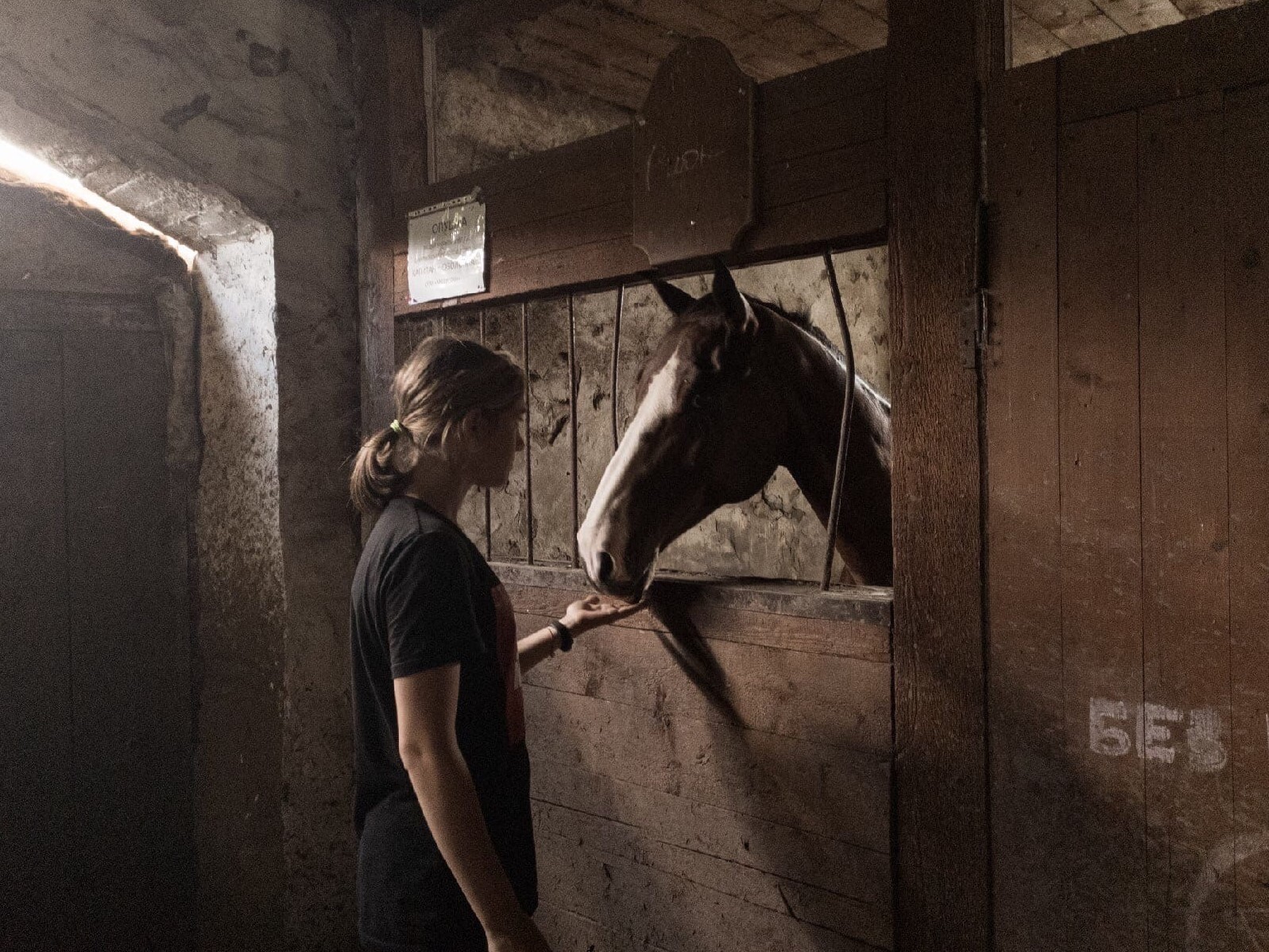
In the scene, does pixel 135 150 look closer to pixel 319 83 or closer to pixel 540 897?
pixel 319 83

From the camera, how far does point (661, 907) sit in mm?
2139

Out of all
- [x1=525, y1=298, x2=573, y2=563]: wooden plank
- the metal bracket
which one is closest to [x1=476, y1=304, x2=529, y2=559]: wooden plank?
[x1=525, y1=298, x2=573, y2=563]: wooden plank

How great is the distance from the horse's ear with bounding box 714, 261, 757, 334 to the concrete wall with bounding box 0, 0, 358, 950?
1440mm

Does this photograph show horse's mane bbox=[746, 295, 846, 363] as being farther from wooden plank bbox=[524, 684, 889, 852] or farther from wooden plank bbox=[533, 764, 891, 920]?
wooden plank bbox=[533, 764, 891, 920]

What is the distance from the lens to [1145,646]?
1.42 meters

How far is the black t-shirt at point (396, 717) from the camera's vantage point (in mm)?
1339

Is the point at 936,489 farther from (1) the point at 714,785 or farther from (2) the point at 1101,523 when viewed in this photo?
(1) the point at 714,785

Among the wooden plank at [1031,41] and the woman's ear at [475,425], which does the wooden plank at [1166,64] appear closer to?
the woman's ear at [475,425]

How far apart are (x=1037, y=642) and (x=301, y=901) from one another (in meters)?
2.38

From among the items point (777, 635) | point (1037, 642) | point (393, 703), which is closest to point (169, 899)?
point (393, 703)

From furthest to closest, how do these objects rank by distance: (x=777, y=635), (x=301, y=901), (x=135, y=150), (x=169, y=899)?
(x=169, y=899) → (x=301, y=901) → (x=135, y=150) → (x=777, y=635)

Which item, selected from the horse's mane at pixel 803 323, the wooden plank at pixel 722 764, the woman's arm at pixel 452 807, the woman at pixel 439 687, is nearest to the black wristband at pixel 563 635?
the wooden plank at pixel 722 764

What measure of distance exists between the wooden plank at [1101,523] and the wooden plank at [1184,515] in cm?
2

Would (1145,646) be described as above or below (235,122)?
below
